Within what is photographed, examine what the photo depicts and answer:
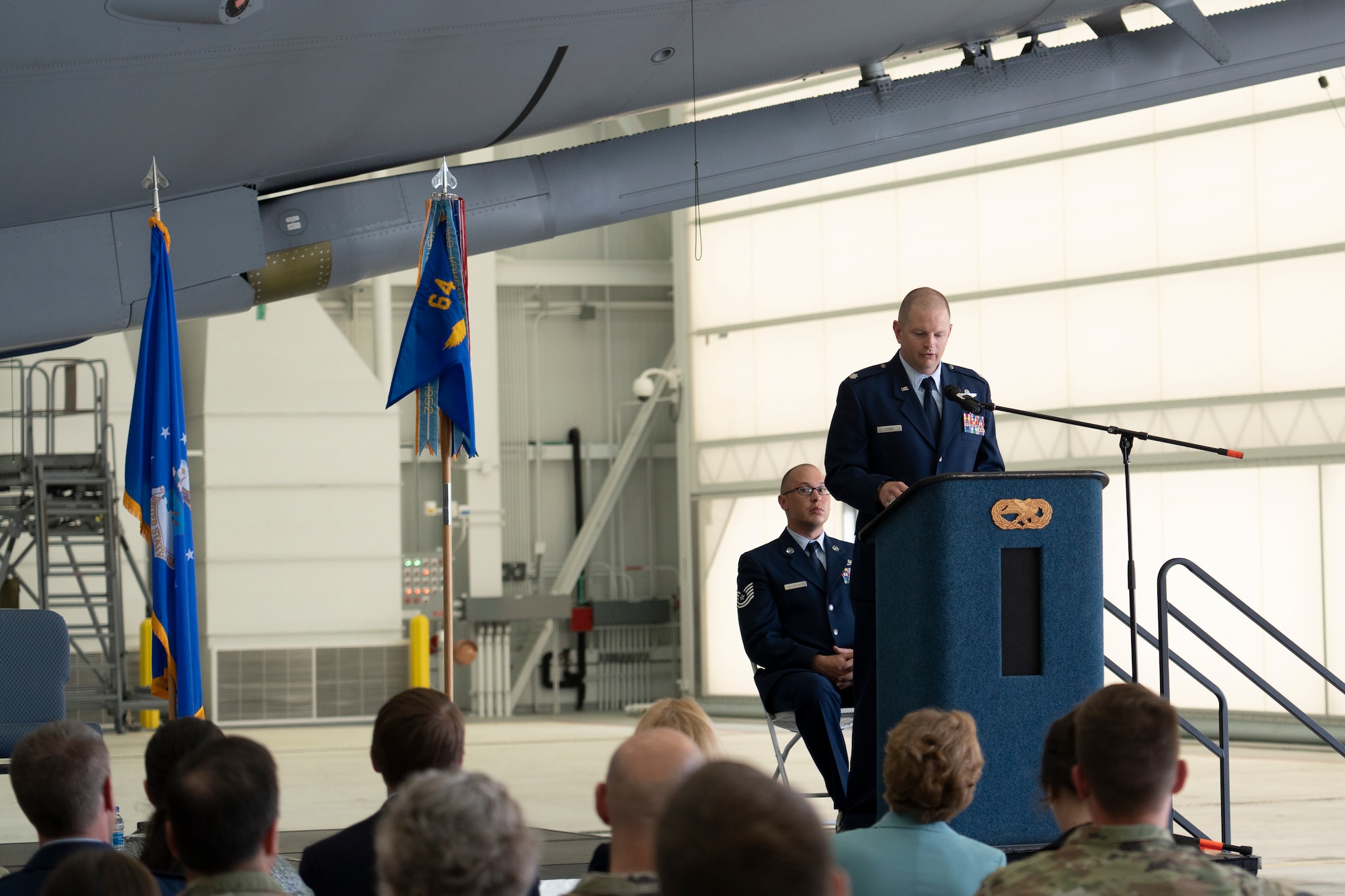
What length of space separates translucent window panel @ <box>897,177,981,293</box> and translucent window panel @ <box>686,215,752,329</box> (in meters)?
2.03

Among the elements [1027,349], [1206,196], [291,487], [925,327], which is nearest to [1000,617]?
[925,327]

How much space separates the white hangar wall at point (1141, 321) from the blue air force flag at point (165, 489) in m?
9.95

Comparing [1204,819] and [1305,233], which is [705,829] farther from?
[1305,233]

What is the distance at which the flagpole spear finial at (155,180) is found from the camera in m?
4.45

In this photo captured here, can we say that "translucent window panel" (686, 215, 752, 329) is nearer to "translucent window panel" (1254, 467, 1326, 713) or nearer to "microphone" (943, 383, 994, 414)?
"translucent window panel" (1254, 467, 1326, 713)

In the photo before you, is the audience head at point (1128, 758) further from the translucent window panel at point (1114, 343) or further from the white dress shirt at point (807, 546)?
the translucent window panel at point (1114, 343)

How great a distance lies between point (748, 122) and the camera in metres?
5.46

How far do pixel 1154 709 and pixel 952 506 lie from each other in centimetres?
143

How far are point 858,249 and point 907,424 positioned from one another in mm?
11078

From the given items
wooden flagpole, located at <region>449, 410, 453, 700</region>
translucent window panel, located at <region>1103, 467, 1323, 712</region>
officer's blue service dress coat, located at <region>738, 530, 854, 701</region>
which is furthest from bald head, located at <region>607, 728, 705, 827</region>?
translucent window panel, located at <region>1103, 467, 1323, 712</region>

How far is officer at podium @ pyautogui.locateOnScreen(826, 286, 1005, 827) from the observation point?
13.2ft

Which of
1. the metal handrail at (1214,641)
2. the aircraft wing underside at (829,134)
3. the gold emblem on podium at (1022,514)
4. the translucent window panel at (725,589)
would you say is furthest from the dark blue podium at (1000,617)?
the translucent window panel at (725,589)

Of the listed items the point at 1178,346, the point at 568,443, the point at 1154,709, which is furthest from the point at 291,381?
the point at 1154,709

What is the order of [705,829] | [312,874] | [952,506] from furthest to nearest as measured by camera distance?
[952,506] < [312,874] < [705,829]
